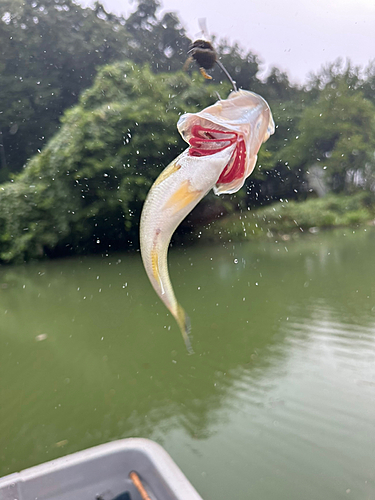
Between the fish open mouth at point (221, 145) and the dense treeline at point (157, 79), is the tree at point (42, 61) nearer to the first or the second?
the dense treeline at point (157, 79)

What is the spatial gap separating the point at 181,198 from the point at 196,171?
0.06m

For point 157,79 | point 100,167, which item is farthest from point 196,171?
point 157,79

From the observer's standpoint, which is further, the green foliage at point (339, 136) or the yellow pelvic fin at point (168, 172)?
the green foliage at point (339, 136)

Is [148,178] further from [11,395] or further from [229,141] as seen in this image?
[229,141]

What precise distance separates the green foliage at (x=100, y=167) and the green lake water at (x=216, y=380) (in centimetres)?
351

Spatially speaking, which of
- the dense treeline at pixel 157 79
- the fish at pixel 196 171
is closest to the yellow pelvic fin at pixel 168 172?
the fish at pixel 196 171

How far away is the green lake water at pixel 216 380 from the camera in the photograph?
204cm

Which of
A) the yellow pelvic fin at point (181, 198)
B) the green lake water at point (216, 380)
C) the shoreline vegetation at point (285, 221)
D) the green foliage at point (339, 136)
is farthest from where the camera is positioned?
Result: the green foliage at point (339, 136)

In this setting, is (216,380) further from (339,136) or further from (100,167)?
(339,136)

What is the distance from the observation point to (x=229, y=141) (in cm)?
83

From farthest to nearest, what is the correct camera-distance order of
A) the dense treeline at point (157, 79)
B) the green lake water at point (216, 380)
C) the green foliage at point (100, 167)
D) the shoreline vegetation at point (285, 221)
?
the dense treeline at point (157, 79) < the shoreline vegetation at point (285, 221) < the green foliage at point (100, 167) < the green lake water at point (216, 380)

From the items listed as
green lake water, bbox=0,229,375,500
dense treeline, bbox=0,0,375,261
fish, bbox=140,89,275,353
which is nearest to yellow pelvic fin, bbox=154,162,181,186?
fish, bbox=140,89,275,353

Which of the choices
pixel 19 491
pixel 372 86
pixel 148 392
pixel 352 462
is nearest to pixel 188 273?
pixel 148 392

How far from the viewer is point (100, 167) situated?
27.7 ft
